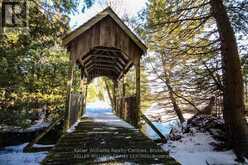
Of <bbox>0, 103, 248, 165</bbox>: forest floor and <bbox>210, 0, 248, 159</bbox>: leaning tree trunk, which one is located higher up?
<bbox>210, 0, 248, 159</bbox>: leaning tree trunk

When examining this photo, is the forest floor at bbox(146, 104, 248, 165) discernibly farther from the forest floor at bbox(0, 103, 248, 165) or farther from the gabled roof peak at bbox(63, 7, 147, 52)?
the gabled roof peak at bbox(63, 7, 147, 52)

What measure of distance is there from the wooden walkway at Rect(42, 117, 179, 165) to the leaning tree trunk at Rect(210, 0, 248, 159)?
328 cm

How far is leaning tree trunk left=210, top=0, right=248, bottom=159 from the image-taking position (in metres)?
8.47

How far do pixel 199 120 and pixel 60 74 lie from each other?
27.3 feet

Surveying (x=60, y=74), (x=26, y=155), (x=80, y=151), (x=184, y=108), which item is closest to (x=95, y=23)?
(x=80, y=151)

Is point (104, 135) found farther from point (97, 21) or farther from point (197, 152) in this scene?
point (197, 152)

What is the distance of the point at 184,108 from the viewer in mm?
18453

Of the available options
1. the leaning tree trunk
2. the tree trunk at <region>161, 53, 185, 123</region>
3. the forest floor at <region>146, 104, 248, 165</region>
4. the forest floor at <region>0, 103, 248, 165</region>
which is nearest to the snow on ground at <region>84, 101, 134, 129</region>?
the forest floor at <region>0, 103, 248, 165</region>

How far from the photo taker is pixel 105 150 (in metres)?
5.63

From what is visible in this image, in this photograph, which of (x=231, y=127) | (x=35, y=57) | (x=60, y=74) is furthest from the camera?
(x=60, y=74)

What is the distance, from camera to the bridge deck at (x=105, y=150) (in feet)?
15.9

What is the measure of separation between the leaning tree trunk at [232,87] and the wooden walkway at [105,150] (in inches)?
129

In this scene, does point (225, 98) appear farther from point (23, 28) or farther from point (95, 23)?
point (23, 28)

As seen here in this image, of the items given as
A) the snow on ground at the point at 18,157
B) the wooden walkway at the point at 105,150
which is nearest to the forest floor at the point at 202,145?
the wooden walkway at the point at 105,150
